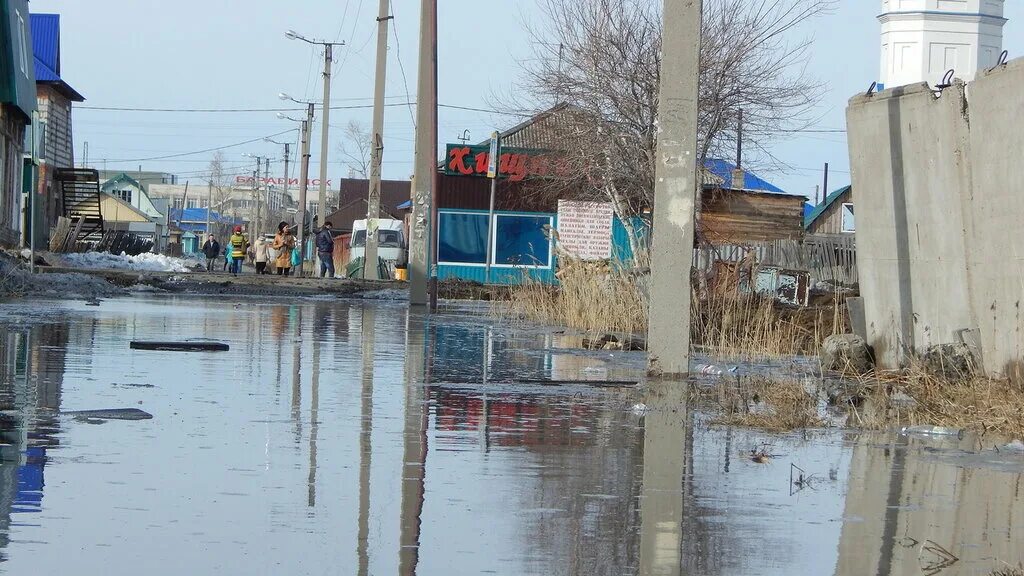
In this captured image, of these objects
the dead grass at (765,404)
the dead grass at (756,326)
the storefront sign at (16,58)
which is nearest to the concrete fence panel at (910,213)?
the dead grass at (756,326)

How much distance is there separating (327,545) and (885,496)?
273 centimetres

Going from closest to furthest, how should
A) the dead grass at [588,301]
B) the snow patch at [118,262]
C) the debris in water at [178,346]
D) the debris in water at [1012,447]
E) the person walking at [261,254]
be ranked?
the debris in water at [1012,447]
the debris in water at [178,346]
the dead grass at [588,301]
the snow patch at [118,262]
the person walking at [261,254]

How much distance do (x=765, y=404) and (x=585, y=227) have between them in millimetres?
28674

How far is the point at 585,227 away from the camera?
127 ft

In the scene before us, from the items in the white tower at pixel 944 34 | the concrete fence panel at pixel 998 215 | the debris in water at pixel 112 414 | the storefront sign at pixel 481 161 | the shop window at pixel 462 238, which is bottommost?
the debris in water at pixel 112 414

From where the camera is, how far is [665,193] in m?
12.5

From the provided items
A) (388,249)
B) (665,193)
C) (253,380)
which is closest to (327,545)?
(253,380)

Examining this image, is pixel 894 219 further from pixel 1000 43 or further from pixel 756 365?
pixel 1000 43

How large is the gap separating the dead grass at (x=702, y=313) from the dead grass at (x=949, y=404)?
3.95m

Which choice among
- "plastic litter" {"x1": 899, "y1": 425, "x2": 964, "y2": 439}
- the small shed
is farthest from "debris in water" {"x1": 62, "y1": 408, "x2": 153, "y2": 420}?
the small shed

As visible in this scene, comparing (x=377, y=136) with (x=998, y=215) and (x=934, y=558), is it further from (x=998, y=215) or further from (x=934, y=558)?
(x=934, y=558)

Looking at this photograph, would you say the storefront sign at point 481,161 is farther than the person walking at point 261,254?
No

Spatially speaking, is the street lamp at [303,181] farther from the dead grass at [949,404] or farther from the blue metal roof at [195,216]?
the blue metal roof at [195,216]

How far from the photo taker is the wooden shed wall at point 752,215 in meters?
35.4
